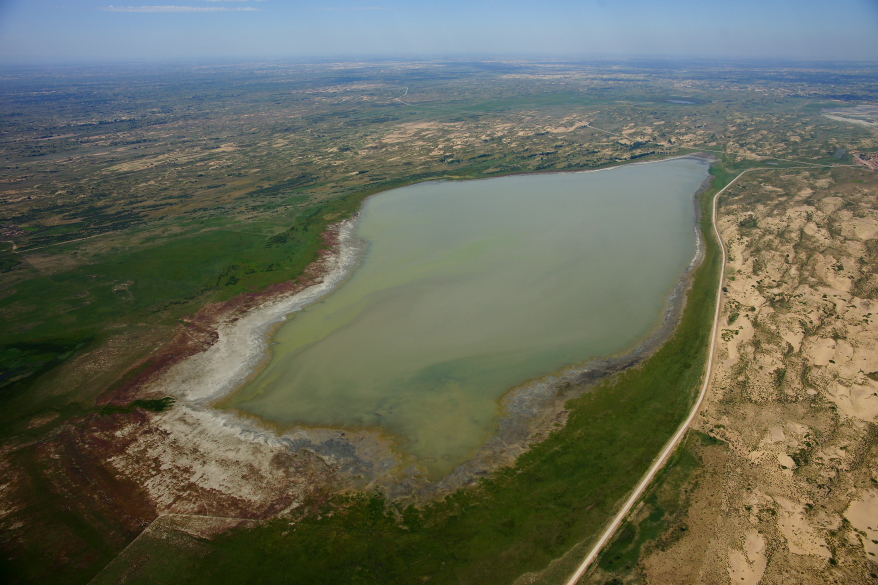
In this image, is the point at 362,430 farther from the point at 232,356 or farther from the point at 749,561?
the point at 749,561

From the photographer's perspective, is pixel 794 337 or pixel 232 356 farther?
pixel 232 356

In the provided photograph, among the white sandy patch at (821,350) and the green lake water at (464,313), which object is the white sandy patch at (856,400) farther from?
the green lake water at (464,313)

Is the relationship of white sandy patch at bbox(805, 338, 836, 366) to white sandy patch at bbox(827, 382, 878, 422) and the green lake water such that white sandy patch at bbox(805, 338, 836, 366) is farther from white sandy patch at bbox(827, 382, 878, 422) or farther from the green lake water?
the green lake water

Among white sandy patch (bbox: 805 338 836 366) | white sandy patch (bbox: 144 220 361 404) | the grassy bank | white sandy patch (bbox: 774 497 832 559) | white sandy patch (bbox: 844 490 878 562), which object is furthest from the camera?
white sandy patch (bbox: 144 220 361 404)

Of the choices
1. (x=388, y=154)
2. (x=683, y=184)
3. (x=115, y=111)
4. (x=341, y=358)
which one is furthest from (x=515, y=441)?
(x=115, y=111)

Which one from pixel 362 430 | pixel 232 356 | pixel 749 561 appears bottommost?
pixel 749 561

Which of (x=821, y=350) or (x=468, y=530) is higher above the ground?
(x=821, y=350)

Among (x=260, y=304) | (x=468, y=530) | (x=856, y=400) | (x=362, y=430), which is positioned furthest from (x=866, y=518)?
(x=260, y=304)

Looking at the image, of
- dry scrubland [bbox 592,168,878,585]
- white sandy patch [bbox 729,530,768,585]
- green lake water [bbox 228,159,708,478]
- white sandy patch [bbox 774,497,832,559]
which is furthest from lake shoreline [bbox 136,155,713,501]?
white sandy patch [bbox 774,497,832,559]
